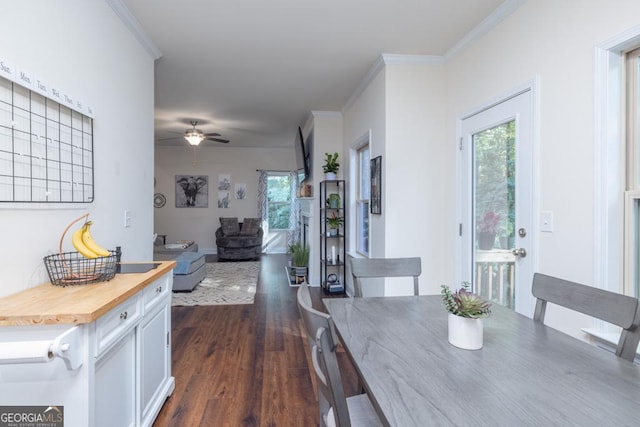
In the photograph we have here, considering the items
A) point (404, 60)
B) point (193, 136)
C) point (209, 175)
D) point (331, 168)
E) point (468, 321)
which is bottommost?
A: point (468, 321)

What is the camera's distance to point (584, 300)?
4.18 ft

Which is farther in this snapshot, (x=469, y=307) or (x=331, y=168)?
(x=331, y=168)

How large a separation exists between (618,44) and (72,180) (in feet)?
9.37

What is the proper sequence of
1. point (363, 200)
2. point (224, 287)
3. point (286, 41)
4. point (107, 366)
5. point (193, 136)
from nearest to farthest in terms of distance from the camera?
point (107, 366) < point (286, 41) < point (363, 200) < point (224, 287) < point (193, 136)

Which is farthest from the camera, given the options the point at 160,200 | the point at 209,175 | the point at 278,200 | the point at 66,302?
the point at 278,200

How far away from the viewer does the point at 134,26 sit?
8.12ft

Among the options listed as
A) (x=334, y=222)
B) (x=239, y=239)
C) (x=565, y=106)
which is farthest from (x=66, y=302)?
(x=239, y=239)

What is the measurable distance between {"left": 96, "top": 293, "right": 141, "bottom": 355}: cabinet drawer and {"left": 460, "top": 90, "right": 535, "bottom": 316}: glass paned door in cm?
232

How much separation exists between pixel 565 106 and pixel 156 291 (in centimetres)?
257

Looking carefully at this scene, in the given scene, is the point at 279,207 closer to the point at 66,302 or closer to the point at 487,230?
the point at 487,230

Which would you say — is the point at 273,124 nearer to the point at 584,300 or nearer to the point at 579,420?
the point at 584,300

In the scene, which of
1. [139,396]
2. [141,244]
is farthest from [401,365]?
[141,244]

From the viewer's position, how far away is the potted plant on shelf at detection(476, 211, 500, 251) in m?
2.51

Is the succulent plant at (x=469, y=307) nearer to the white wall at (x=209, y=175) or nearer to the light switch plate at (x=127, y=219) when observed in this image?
the light switch plate at (x=127, y=219)
